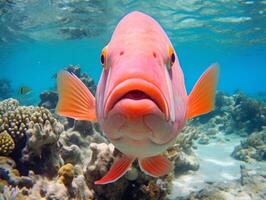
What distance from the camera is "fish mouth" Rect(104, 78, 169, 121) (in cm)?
158

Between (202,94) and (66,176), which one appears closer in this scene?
(202,94)

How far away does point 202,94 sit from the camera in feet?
9.22

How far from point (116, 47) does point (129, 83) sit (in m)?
0.60

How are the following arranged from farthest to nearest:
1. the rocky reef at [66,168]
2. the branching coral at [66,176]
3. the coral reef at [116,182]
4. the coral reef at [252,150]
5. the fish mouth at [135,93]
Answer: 1. the coral reef at [252,150]
2. the coral reef at [116,182]
3. the rocky reef at [66,168]
4. the branching coral at [66,176]
5. the fish mouth at [135,93]

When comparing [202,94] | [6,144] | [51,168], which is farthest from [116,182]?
[202,94]

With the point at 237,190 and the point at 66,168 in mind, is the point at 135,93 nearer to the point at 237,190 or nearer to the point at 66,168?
the point at 66,168

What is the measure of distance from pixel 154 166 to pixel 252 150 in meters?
8.86

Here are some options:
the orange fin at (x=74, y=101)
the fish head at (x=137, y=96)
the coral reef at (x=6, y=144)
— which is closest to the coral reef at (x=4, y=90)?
the coral reef at (x=6, y=144)

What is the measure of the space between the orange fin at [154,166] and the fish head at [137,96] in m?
0.79

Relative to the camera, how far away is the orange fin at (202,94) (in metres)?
2.79

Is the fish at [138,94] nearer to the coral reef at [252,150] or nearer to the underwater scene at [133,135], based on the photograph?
the underwater scene at [133,135]

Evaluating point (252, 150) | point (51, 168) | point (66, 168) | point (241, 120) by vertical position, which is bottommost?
point (241, 120)

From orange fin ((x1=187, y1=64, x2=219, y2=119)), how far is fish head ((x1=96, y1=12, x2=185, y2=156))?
700 mm

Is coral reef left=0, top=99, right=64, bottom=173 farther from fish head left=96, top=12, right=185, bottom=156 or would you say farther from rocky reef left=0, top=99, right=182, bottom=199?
fish head left=96, top=12, right=185, bottom=156
